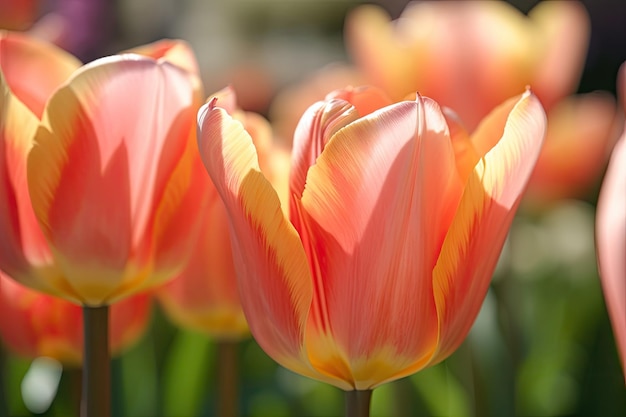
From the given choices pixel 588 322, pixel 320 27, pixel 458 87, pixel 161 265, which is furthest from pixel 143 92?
pixel 320 27

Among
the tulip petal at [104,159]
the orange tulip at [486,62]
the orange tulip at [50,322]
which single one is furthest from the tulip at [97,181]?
the orange tulip at [486,62]

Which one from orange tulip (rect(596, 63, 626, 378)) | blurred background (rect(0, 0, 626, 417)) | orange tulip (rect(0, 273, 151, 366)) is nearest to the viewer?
orange tulip (rect(596, 63, 626, 378))

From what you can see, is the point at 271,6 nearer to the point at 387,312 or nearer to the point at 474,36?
the point at 474,36

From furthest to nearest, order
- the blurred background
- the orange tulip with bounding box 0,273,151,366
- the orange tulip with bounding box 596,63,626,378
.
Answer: the blurred background
the orange tulip with bounding box 0,273,151,366
the orange tulip with bounding box 596,63,626,378

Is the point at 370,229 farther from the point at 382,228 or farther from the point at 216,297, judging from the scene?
the point at 216,297

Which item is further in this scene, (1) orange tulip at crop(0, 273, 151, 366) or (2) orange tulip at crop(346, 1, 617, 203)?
(2) orange tulip at crop(346, 1, 617, 203)

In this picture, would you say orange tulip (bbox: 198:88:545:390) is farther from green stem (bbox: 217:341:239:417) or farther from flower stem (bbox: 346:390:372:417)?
green stem (bbox: 217:341:239:417)

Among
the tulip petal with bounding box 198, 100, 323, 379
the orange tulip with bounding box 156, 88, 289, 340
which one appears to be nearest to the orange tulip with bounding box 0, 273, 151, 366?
the orange tulip with bounding box 156, 88, 289, 340

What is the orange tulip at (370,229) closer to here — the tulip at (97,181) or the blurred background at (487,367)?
the tulip at (97,181)
